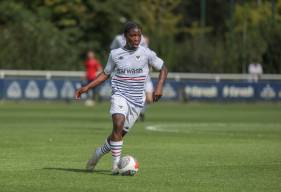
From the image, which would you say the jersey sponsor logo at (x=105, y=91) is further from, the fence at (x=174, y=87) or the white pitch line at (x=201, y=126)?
the white pitch line at (x=201, y=126)

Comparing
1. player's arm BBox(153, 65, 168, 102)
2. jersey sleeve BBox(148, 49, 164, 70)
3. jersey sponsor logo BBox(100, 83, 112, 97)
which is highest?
jersey sleeve BBox(148, 49, 164, 70)

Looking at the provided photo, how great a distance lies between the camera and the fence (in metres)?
45.9

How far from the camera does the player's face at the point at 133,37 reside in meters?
14.4

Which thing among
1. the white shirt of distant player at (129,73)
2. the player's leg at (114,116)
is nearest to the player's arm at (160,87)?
the white shirt of distant player at (129,73)

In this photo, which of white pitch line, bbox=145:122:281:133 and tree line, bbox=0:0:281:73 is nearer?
white pitch line, bbox=145:122:281:133

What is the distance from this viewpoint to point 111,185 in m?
12.8

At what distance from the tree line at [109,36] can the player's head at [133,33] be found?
40896 mm

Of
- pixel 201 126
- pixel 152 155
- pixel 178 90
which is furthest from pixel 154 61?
pixel 178 90

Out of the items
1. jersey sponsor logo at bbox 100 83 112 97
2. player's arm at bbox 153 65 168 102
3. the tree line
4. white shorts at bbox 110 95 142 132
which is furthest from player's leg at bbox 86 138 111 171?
the tree line

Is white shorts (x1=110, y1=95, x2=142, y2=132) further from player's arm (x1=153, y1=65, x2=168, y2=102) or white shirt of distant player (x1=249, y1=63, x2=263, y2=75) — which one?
white shirt of distant player (x1=249, y1=63, x2=263, y2=75)

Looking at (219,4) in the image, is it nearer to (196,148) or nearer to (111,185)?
(196,148)

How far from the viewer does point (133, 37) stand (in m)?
14.5

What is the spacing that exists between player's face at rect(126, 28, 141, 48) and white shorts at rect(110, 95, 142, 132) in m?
0.74

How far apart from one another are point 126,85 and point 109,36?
6468 centimetres
